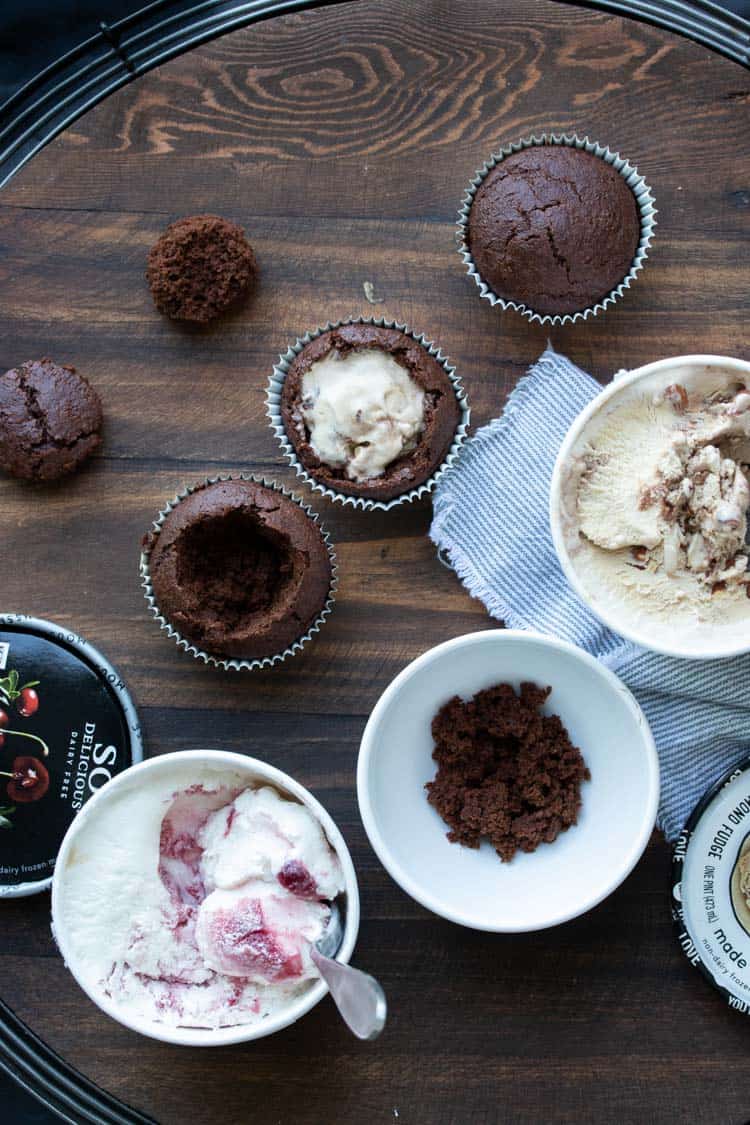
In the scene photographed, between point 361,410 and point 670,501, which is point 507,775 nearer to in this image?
point 670,501

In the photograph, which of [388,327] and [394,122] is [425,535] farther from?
[394,122]

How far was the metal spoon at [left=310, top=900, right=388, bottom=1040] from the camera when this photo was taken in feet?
5.57

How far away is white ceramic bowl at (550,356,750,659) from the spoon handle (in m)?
0.79

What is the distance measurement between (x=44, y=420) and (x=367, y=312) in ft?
2.42

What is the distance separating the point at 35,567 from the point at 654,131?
166cm

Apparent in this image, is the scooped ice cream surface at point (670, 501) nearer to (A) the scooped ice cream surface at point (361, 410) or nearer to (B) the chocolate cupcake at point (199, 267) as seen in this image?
(A) the scooped ice cream surface at point (361, 410)

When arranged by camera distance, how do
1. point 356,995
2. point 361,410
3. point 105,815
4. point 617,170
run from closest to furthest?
point 356,995 < point 105,815 < point 361,410 < point 617,170

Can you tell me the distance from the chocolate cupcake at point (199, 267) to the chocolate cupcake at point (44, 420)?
0.27 meters

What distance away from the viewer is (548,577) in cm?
225

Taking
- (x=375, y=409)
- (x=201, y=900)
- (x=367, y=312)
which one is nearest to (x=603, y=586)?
(x=375, y=409)

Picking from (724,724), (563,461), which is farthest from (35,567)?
(724,724)

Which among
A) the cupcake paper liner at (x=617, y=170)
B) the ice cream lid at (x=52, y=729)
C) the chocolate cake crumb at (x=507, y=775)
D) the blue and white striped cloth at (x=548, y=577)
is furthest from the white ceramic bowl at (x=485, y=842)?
the cupcake paper liner at (x=617, y=170)

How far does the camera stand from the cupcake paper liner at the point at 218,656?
2.14 m

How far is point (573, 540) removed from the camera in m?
2.03
